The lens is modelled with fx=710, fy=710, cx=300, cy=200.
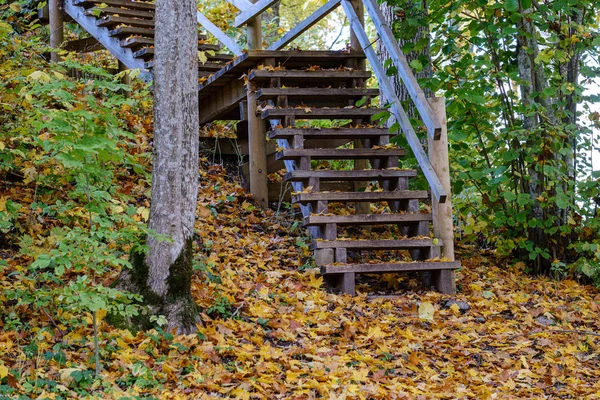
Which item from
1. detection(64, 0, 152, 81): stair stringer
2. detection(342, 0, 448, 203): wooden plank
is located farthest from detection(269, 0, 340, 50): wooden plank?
detection(64, 0, 152, 81): stair stringer

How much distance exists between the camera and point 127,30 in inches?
394

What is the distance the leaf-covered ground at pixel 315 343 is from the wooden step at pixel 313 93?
4.92 ft

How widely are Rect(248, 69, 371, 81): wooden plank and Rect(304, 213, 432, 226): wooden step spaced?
204cm

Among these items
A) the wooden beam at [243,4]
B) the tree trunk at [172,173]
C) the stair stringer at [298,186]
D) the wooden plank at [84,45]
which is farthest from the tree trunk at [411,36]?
the wooden plank at [84,45]

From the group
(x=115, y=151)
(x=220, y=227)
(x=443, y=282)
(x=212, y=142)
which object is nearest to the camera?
(x=115, y=151)

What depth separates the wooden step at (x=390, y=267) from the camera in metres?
6.45

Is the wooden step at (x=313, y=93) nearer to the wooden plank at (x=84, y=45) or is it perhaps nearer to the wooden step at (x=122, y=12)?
the wooden step at (x=122, y=12)

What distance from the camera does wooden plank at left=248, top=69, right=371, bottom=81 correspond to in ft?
26.3

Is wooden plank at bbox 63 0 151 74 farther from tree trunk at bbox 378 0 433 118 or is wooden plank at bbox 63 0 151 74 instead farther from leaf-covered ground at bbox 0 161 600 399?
tree trunk at bbox 378 0 433 118

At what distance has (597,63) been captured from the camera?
766cm

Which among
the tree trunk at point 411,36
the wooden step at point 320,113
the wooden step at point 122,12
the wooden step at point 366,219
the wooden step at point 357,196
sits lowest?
the wooden step at point 366,219

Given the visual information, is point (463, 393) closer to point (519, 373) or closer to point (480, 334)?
point (519, 373)

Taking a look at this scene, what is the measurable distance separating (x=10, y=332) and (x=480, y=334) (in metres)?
3.52

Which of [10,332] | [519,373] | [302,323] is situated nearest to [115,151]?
[10,332]
